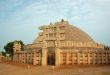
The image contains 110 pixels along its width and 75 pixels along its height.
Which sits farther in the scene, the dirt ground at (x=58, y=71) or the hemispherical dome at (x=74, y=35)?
the hemispherical dome at (x=74, y=35)

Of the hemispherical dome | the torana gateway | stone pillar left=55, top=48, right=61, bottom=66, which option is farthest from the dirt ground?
the hemispherical dome

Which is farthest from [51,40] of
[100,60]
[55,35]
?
[100,60]

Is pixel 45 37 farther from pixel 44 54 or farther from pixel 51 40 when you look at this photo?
pixel 44 54

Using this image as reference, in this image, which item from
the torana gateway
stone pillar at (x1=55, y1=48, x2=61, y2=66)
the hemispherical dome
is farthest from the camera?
the hemispherical dome

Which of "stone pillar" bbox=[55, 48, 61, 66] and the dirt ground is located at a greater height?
"stone pillar" bbox=[55, 48, 61, 66]

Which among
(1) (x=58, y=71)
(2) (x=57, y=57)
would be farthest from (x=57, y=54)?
(1) (x=58, y=71)

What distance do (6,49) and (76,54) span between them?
49.0m

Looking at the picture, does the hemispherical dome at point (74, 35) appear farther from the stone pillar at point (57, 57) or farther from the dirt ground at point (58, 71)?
the dirt ground at point (58, 71)

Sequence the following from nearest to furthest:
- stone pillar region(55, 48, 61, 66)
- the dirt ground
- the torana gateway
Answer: the dirt ground, stone pillar region(55, 48, 61, 66), the torana gateway

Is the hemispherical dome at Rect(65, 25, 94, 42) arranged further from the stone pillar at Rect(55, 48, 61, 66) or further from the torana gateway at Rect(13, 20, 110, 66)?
the stone pillar at Rect(55, 48, 61, 66)

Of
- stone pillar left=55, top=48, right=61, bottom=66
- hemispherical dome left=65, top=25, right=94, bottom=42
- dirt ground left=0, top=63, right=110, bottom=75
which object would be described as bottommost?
dirt ground left=0, top=63, right=110, bottom=75

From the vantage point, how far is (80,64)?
28.0 m

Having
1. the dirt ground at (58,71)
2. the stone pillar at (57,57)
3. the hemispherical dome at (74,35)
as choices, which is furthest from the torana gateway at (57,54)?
the hemispherical dome at (74,35)

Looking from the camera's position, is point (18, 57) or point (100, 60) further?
point (18, 57)
